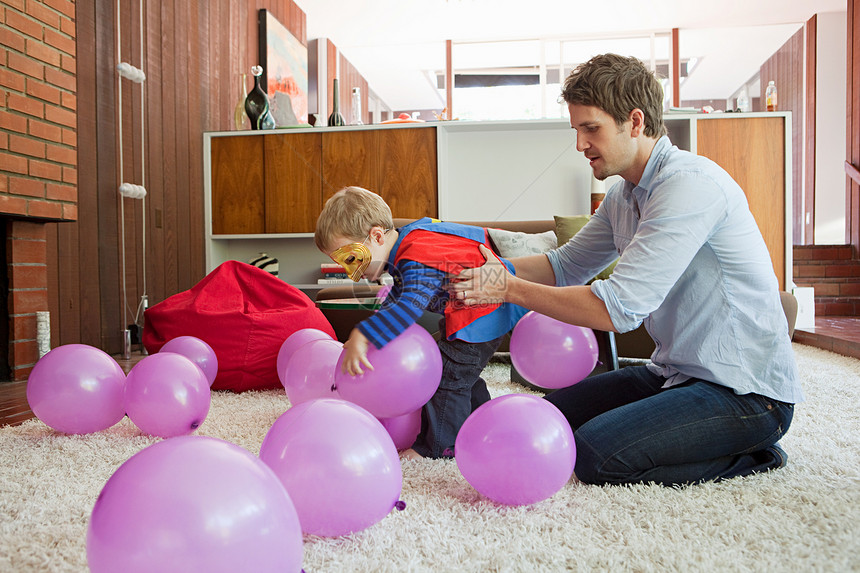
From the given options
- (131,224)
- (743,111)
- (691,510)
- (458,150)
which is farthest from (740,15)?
(691,510)

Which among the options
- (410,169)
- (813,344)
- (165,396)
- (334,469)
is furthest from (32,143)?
(813,344)

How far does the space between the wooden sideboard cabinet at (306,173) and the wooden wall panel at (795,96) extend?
5610mm

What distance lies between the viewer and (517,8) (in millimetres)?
6668

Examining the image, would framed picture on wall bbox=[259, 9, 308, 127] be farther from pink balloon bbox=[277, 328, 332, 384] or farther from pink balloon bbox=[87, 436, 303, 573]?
pink balloon bbox=[87, 436, 303, 573]

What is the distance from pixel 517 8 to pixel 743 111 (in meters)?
3.44

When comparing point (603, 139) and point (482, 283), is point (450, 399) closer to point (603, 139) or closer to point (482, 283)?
point (482, 283)

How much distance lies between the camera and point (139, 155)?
11.2 ft

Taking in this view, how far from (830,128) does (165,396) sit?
26.3 ft

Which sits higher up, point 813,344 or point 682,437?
point 682,437

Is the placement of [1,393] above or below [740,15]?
below

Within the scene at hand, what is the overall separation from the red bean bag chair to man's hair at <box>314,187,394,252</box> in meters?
0.95

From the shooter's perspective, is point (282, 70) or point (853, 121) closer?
point (282, 70)

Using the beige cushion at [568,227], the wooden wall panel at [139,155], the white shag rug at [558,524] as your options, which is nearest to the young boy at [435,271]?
the white shag rug at [558,524]

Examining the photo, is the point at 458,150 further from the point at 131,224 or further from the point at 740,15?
the point at 740,15
